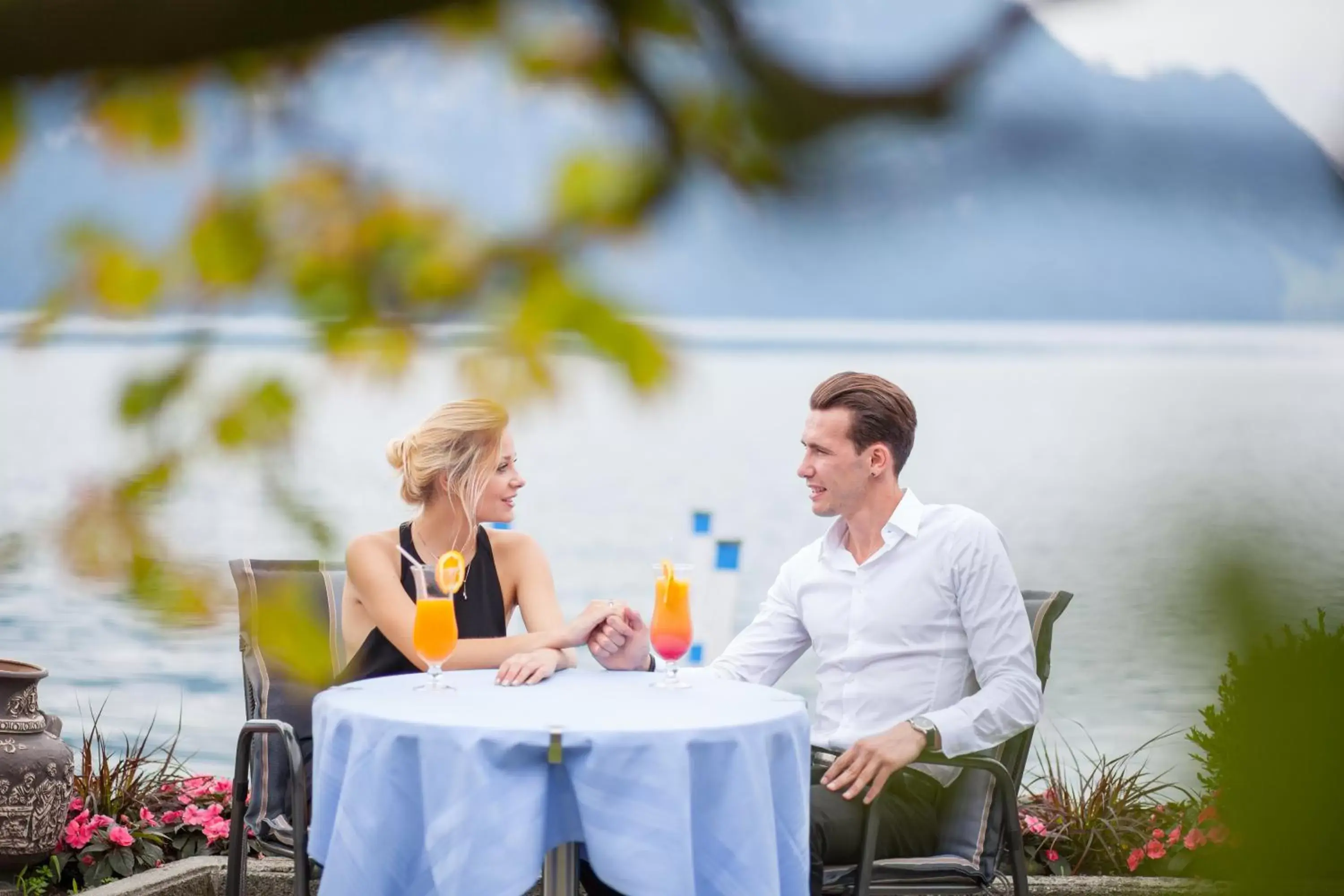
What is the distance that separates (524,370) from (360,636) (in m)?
2.62

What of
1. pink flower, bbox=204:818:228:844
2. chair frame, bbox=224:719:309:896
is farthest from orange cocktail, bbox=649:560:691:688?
pink flower, bbox=204:818:228:844

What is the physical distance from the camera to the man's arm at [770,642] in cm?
298

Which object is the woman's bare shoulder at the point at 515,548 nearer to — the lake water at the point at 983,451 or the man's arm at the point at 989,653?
the man's arm at the point at 989,653

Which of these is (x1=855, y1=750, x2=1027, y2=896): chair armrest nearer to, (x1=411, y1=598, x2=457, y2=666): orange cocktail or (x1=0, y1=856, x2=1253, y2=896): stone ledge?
(x1=411, y1=598, x2=457, y2=666): orange cocktail

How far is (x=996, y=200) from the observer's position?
1.13ft

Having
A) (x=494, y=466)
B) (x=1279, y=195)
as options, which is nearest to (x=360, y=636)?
(x=494, y=466)

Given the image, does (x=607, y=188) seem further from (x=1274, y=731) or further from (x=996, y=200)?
(x=1274, y=731)

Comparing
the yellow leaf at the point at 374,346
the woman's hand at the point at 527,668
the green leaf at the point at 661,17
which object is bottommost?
the woman's hand at the point at 527,668

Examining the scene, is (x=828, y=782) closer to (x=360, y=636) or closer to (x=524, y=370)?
(x=360, y=636)

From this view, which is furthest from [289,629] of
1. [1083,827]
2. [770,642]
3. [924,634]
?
[1083,827]

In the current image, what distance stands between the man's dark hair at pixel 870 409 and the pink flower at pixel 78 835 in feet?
7.43

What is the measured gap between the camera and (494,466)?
2.99 metres

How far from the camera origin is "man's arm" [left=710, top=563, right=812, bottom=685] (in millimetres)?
2982

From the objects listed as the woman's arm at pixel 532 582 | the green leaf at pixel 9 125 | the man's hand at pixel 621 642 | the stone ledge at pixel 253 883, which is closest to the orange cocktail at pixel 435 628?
the man's hand at pixel 621 642
